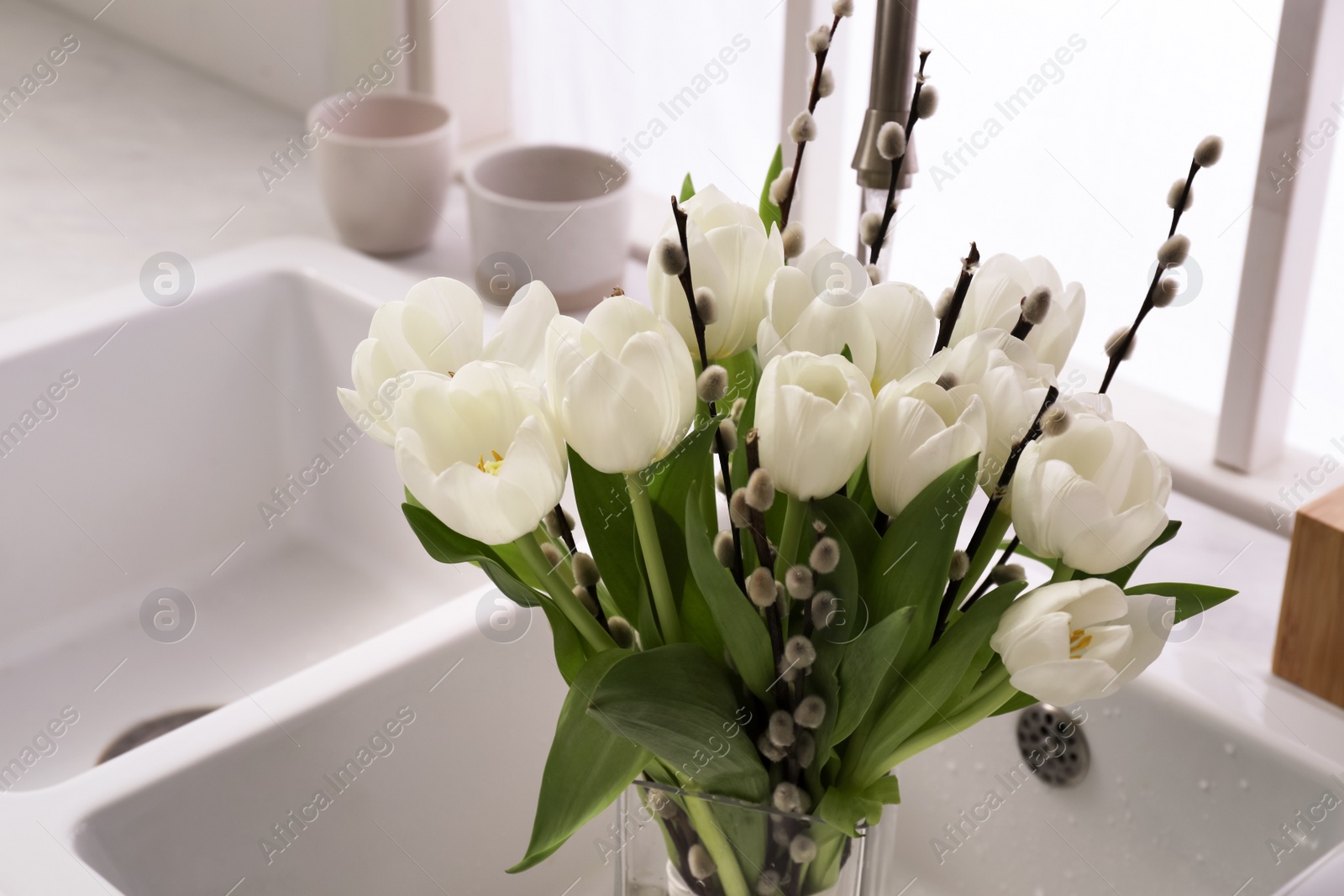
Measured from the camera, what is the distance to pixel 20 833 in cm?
57

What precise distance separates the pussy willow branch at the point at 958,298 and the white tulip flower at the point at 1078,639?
0.09 m

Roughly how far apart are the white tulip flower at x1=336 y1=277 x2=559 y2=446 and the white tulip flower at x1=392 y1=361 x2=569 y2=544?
0.04 ft

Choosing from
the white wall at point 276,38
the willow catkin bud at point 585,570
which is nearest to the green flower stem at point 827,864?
the willow catkin bud at point 585,570

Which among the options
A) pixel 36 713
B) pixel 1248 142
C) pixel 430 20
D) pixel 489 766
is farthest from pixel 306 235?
pixel 1248 142

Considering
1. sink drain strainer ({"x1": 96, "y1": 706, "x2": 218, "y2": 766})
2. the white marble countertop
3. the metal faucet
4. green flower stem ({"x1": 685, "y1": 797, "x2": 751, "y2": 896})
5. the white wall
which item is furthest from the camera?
the white wall

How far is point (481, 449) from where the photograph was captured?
382 millimetres

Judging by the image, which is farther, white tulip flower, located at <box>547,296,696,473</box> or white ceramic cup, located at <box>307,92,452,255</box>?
white ceramic cup, located at <box>307,92,452,255</box>

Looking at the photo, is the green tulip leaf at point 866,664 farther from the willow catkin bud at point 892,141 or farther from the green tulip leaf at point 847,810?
the willow catkin bud at point 892,141

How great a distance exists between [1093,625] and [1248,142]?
0.62 metres

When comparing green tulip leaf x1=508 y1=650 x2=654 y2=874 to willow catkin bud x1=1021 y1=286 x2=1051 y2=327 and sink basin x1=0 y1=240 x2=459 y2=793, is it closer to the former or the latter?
willow catkin bud x1=1021 y1=286 x2=1051 y2=327

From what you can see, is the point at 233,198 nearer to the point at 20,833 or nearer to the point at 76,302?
the point at 76,302

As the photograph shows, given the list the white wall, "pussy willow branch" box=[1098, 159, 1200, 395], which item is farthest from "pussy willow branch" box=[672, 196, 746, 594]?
the white wall

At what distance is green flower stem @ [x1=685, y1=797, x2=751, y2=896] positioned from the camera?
426 millimetres

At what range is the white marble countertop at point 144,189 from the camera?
109cm
